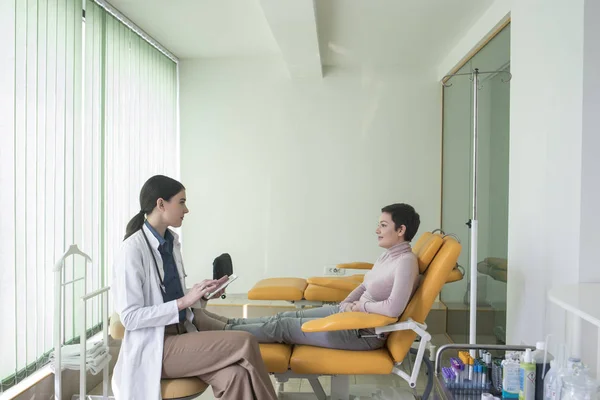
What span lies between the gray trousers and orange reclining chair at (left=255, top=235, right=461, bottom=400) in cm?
4

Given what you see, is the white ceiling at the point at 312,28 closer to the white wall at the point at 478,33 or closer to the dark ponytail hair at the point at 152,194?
the white wall at the point at 478,33

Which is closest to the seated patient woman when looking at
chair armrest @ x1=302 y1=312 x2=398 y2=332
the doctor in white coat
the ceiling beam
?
chair armrest @ x1=302 y1=312 x2=398 y2=332

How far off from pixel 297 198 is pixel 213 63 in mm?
1740

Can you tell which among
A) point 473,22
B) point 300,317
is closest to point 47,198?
point 300,317

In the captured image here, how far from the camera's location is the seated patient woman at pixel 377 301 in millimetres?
2367

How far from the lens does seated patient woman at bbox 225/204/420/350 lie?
7.77 feet

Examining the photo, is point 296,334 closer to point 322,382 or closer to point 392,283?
point 392,283

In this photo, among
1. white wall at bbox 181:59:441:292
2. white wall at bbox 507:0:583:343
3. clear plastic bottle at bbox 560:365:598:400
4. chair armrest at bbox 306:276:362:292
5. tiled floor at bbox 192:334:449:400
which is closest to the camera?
clear plastic bottle at bbox 560:365:598:400

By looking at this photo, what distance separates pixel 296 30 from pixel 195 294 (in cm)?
234

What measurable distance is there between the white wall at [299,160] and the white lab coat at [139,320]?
317 centimetres

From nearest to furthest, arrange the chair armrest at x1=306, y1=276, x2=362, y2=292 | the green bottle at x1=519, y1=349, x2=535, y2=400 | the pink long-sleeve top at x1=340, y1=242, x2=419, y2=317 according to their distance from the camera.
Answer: the green bottle at x1=519, y1=349, x2=535, y2=400 < the pink long-sleeve top at x1=340, y1=242, x2=419, y2=317 < the chair armrest at x1=306, y1=276, x2=362, y2=292

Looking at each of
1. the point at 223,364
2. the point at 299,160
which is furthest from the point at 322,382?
the point at 299,160

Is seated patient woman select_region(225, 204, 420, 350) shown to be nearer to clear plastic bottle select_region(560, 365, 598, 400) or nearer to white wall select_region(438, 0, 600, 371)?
white wall select_region(438, 0, 600, 371)

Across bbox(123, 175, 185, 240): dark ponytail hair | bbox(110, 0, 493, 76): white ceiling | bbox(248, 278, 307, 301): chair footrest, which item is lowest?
bbox(248, 278, 307, 301): chair footrest
